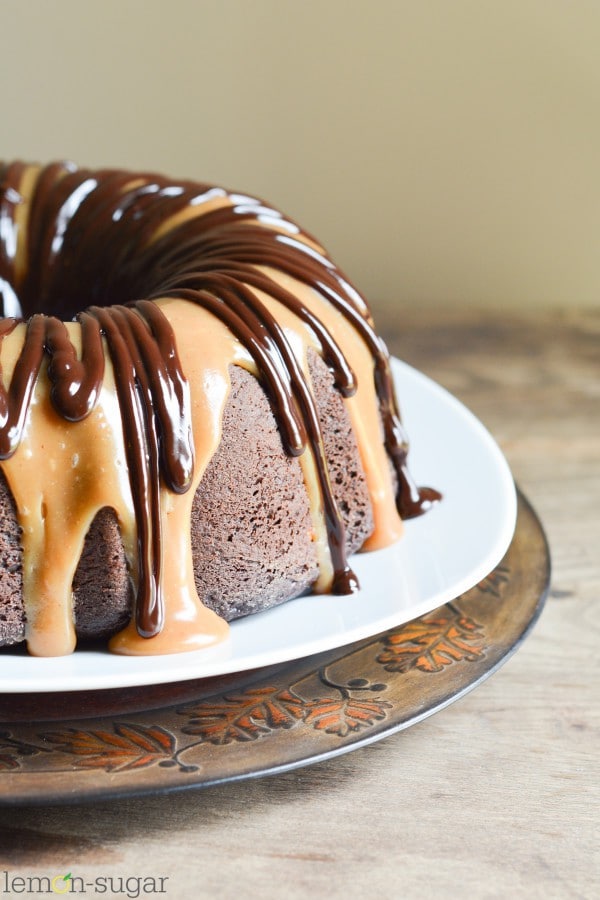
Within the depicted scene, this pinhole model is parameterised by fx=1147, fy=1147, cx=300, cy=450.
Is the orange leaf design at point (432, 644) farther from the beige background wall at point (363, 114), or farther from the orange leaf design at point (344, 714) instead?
the beige background wall at point (363, 114)

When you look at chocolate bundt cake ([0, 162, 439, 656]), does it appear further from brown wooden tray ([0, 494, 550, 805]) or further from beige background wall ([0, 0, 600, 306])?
beige background wall ([0, 0, 600, 306])

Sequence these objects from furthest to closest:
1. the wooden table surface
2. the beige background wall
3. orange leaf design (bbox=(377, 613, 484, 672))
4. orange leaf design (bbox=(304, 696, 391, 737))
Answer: the beige background wall, orange leaf design (bbox=(377, 613, 484, 672)), orange leaf design (bbox=(304, 696, 391, 737)), the wooden table surface

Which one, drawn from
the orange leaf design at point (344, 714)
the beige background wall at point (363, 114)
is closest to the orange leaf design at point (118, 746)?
the orange leaf design at point (344, 714)

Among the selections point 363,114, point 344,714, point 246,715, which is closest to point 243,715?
point 246,715

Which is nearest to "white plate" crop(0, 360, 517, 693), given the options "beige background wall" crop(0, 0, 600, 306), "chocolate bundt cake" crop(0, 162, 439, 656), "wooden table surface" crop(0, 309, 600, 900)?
"chocolate bundt cake" crop(0, 162, 439, 656)

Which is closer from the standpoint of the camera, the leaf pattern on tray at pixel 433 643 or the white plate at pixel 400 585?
the white plate at pixel 400 585

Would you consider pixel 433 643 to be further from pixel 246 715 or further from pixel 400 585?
pixel 246 715
